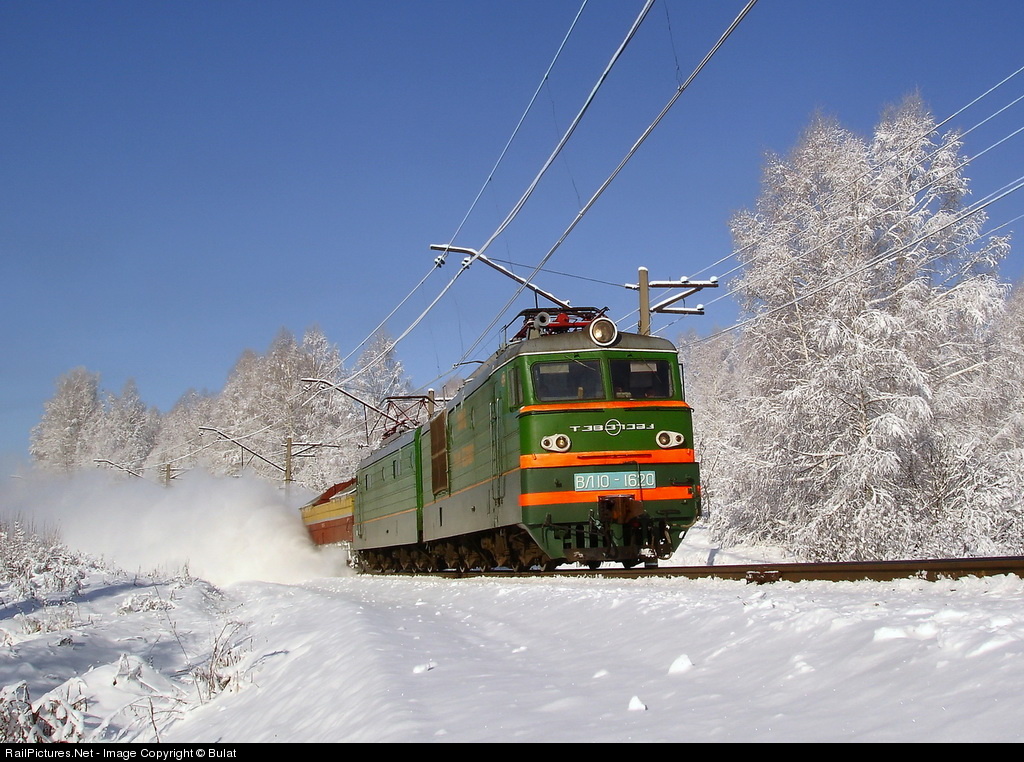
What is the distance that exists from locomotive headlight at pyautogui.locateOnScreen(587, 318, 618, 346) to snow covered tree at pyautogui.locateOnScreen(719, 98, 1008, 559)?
5.72 m

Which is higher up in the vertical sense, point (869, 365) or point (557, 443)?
point (869, 365)

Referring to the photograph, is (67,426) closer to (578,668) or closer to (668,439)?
(668,439)

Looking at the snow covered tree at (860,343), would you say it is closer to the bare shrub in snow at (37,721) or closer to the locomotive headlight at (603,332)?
the locomotive headlight at (603,332)

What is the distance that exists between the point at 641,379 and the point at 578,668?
8.10m

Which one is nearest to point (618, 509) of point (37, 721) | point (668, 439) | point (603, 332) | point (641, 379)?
point (668, 439)

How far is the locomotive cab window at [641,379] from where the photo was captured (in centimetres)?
1273

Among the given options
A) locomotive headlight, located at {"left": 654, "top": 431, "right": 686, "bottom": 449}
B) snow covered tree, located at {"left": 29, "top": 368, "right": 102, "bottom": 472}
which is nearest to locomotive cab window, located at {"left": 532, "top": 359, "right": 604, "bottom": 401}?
locomotive headlight, located at {"left": 654, "top": 431, "right": 686, "bottom": 449}

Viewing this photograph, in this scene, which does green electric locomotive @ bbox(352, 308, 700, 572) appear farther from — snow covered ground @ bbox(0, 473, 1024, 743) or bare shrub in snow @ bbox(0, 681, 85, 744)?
bare shrub in snow @ bbox(0, 681, 85, 744)

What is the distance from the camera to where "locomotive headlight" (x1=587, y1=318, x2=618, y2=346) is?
1290 cm

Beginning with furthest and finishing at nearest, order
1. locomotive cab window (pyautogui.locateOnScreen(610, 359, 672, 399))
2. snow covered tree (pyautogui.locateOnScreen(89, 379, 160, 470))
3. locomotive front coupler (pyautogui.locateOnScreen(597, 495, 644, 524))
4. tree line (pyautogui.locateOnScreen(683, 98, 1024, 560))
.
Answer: snow covered tree (pyautogui.locateOnScreen(89, 379, 160, 470)), tree line (pyautogui.locateOnScreen(683, 98, 1024, 560)), locomotive cab window (pyautogui.locateOnScreen(610, 359, 672, 399)), locomotive front coupler (pyautogui.locateOnScreen(597, 495, 644, 524))

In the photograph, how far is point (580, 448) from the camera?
40.0 feet

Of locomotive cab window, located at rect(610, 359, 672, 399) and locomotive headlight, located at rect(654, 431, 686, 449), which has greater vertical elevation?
locomotive cab window, located at rect(610, 359, 672, 399)
